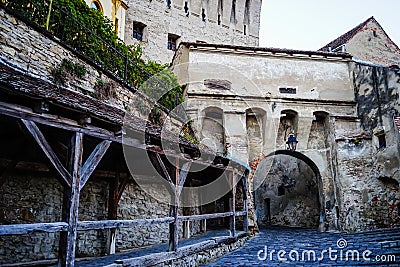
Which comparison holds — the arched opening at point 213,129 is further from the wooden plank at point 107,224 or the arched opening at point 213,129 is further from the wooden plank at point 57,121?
the wooden plank at point 57,121

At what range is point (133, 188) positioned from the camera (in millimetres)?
8203

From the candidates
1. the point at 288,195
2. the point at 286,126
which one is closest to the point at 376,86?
the point at 286,126

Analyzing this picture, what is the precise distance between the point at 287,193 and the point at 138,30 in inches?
485

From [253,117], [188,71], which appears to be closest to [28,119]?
[188,71]

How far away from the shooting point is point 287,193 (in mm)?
17828

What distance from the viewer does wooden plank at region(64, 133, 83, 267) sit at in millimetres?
3766

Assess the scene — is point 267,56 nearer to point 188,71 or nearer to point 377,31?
point 188,71

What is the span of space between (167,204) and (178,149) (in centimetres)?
347

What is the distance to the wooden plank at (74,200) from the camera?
3766mm

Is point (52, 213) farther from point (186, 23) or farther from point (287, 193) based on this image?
point (186, 23)

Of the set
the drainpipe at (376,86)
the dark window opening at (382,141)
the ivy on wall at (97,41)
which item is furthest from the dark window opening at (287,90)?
the ivy on wall at (97,41)

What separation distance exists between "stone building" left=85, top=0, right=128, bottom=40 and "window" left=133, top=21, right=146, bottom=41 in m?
1.54

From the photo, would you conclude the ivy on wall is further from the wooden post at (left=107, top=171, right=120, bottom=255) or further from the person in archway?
the person in archway

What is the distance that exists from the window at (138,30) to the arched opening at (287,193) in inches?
388
